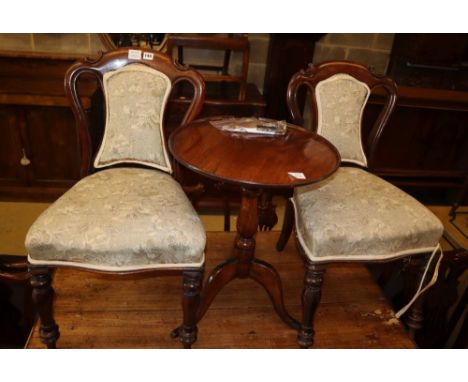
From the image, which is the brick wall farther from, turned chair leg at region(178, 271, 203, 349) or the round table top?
turned chair leg at region(178, 271, 203, 349)

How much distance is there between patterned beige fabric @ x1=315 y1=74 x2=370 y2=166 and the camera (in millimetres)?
1735

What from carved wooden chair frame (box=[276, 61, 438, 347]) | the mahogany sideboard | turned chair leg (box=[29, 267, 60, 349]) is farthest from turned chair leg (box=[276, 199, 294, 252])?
the mahogany sideboard

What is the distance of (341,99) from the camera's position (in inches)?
68.6

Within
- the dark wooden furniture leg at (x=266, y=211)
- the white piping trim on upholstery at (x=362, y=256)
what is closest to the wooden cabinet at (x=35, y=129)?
the dark wooden furniture leg at (x=266, y=211)

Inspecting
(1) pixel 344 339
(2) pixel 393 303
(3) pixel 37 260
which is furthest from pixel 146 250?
(2) pixel 393 303

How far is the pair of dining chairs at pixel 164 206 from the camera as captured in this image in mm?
1279

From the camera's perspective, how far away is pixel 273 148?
1428mm

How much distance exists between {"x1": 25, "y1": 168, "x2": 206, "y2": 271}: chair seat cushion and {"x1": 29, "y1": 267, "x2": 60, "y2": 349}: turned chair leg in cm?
5

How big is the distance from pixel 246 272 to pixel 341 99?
33.6 inches

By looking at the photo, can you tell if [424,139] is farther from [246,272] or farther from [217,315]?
[217,315]

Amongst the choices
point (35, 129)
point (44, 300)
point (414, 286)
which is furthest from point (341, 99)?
point (35, 129)

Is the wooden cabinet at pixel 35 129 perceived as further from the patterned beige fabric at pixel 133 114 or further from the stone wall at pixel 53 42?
the patterned beige fabric at pixel 133 114
